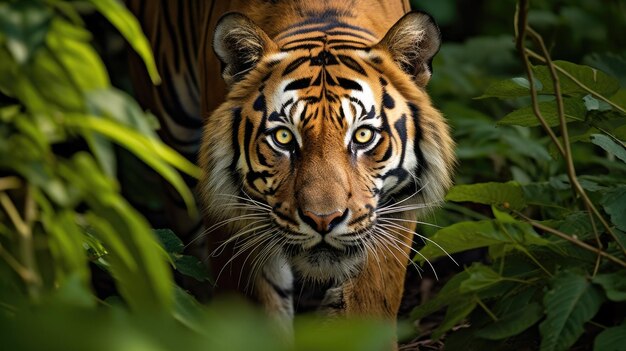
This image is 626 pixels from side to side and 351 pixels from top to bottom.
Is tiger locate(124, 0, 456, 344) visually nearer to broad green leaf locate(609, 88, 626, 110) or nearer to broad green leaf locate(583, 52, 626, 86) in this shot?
broad green leaf locate(609, 88, 626, 110)

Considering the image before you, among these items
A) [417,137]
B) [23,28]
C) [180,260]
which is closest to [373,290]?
[417,137]

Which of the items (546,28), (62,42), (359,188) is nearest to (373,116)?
(359,188)

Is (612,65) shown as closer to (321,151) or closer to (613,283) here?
(321,151)

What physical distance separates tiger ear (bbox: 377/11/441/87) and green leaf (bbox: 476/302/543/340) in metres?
1.02

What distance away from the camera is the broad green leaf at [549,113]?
296 centimetres

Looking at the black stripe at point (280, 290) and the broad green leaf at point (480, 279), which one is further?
the black stripe at point (280, 290)

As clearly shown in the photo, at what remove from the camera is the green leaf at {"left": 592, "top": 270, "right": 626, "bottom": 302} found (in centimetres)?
250

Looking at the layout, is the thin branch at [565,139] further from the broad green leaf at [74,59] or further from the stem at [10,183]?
the stem at [10,183]

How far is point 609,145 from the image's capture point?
9.47 feet

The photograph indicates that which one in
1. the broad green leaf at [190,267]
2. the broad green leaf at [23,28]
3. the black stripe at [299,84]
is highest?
the broad green leaf at [23,28]

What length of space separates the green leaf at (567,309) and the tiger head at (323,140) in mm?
704

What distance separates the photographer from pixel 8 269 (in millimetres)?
1845

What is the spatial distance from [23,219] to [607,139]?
1.63 metres

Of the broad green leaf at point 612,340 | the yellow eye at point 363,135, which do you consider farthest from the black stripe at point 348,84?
the broad green leaf at point 612,340
